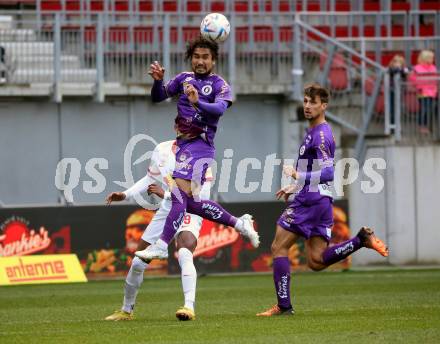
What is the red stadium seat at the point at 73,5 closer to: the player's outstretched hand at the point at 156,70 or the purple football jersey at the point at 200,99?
the purple football jersey at the point at 200,99

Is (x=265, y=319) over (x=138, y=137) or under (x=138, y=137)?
under

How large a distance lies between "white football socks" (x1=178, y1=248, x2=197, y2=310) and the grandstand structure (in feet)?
33.1

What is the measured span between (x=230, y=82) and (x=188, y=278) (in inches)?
438

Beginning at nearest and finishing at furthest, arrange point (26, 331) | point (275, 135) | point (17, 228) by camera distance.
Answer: point (26, 331) → point (17, 228) → point (275, 135)

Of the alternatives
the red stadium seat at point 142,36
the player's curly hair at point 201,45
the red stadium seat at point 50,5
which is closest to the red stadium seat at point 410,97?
the red stadium seat at point 142,36

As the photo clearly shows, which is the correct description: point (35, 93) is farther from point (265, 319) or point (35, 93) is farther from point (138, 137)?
point (265, 319)

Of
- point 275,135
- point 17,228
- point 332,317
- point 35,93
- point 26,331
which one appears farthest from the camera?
point 275,135

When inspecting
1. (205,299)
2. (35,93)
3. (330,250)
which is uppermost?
(35,93)

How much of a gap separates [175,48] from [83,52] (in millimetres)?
1677

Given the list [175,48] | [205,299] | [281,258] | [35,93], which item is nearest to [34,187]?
[35,93]

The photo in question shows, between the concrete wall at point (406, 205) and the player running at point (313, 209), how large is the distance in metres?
10.7

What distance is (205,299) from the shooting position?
14641 millimetres

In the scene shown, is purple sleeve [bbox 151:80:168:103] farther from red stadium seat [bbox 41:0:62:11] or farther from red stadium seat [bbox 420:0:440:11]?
red stadium seat [bbox 420:0:440:11]

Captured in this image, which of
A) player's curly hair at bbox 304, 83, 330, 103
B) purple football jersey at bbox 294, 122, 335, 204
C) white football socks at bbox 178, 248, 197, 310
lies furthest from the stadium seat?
white football socks at bbox 178, 248, 197, 310
